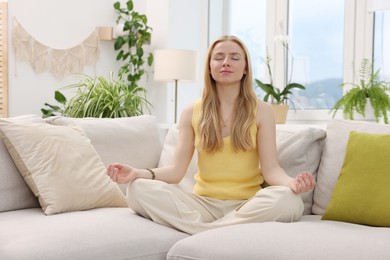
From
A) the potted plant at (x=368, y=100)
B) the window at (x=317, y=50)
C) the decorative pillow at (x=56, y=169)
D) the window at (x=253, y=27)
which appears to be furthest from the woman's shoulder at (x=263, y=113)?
the window at (x=253, y=27)

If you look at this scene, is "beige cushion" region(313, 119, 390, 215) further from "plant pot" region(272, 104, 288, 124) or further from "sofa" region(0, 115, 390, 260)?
"plant pot" region(272, 104, 288, 124)

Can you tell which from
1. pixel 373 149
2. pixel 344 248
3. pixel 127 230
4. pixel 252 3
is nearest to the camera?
pixel 344 248

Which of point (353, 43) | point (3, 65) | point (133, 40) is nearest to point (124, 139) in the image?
point (353, 43)

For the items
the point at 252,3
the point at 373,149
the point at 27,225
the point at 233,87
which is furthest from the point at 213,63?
the point at 252,3

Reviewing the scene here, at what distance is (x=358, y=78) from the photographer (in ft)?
14.2

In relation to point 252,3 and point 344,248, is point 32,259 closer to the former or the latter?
point 344,248

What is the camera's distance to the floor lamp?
459cm

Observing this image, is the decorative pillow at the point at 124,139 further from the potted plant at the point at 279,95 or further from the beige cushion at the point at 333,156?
the potted plant at the point at 279,95

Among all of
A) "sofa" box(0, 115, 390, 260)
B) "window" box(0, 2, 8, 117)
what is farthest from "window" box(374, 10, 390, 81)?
"window" box(0, 2, 8, 117)

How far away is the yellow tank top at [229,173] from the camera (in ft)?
8.50

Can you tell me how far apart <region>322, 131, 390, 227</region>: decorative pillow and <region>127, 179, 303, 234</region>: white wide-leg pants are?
0.53ft

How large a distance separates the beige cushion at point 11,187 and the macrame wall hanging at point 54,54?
8.19 ft

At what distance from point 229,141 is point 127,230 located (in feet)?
2.14

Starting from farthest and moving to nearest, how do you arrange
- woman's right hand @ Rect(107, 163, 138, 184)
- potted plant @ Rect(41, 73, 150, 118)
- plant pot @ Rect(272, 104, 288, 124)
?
potted plant @ Rect(41, 73, 150, 118) < plant pot @ Rect(272, 104, 288, 124) < woman's right hand @ Rect(107, 163, 138, 184)
